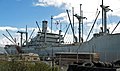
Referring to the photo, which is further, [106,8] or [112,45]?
[106,8]

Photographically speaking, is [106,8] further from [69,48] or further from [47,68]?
[47,68]

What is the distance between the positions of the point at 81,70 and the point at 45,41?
74.4 meters

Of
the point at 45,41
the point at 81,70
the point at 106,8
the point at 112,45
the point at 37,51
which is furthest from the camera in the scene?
the point at 45,41

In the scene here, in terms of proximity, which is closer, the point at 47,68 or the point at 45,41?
the point at 47,68

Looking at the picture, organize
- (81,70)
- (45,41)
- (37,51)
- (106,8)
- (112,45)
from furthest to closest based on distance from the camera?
(45,41), (37,51), (106,8), (112,45), (81,70)

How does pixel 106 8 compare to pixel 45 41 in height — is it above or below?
above

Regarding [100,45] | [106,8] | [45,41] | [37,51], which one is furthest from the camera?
[45,41]

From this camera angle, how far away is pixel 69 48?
6519 cm

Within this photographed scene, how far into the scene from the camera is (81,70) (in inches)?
739

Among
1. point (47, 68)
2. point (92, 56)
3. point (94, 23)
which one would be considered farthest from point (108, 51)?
point (47, 68)

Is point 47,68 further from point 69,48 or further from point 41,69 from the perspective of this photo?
point 69,48

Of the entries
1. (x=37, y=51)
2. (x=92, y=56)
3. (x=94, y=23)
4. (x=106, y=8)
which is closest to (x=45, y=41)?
(x=37, y=51)

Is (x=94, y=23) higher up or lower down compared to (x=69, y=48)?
higher up

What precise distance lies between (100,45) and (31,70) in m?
37.1
